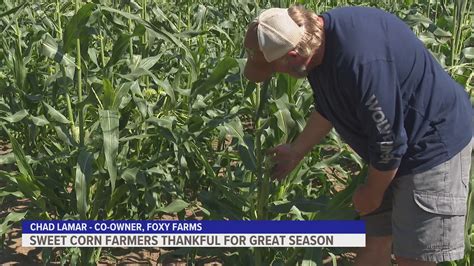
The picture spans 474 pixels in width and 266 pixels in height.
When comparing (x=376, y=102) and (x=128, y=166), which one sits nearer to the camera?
(x=376, y=102)

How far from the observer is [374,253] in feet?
9.32

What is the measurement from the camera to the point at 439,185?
2363 millimetres

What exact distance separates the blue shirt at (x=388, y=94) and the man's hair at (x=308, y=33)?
4cm

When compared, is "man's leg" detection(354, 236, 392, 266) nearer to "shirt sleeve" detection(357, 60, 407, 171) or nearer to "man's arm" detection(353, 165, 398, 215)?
"man's arm" detection(353, 165, 398, 215)

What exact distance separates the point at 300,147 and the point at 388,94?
2.74 feet

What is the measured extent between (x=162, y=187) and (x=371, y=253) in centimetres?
126

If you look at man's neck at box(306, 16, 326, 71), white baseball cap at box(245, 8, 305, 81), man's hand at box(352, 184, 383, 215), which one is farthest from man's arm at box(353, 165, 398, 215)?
white baseball cap at box(245, 8, 305, 81)

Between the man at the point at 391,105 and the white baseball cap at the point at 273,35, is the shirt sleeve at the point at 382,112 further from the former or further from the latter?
the white baseball cap at the point at 273,35

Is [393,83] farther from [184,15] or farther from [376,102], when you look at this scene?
[184,15]

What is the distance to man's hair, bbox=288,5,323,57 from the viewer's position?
2.12 metres

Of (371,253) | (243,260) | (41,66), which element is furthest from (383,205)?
(41,66)

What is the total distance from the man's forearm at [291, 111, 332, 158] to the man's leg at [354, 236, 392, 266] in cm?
48

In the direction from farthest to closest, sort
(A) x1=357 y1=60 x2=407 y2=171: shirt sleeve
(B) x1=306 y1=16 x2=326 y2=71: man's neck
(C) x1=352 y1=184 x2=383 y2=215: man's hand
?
(C) x1=352 y1=184 x2=383 y2=215: man's hand
(B) x1=306 y1=16 x2=326 y2=71: man's neck
(A) x1=357 y1=60 x2=407 y2=171: shirt sleeve

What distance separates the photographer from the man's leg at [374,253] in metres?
2.81
